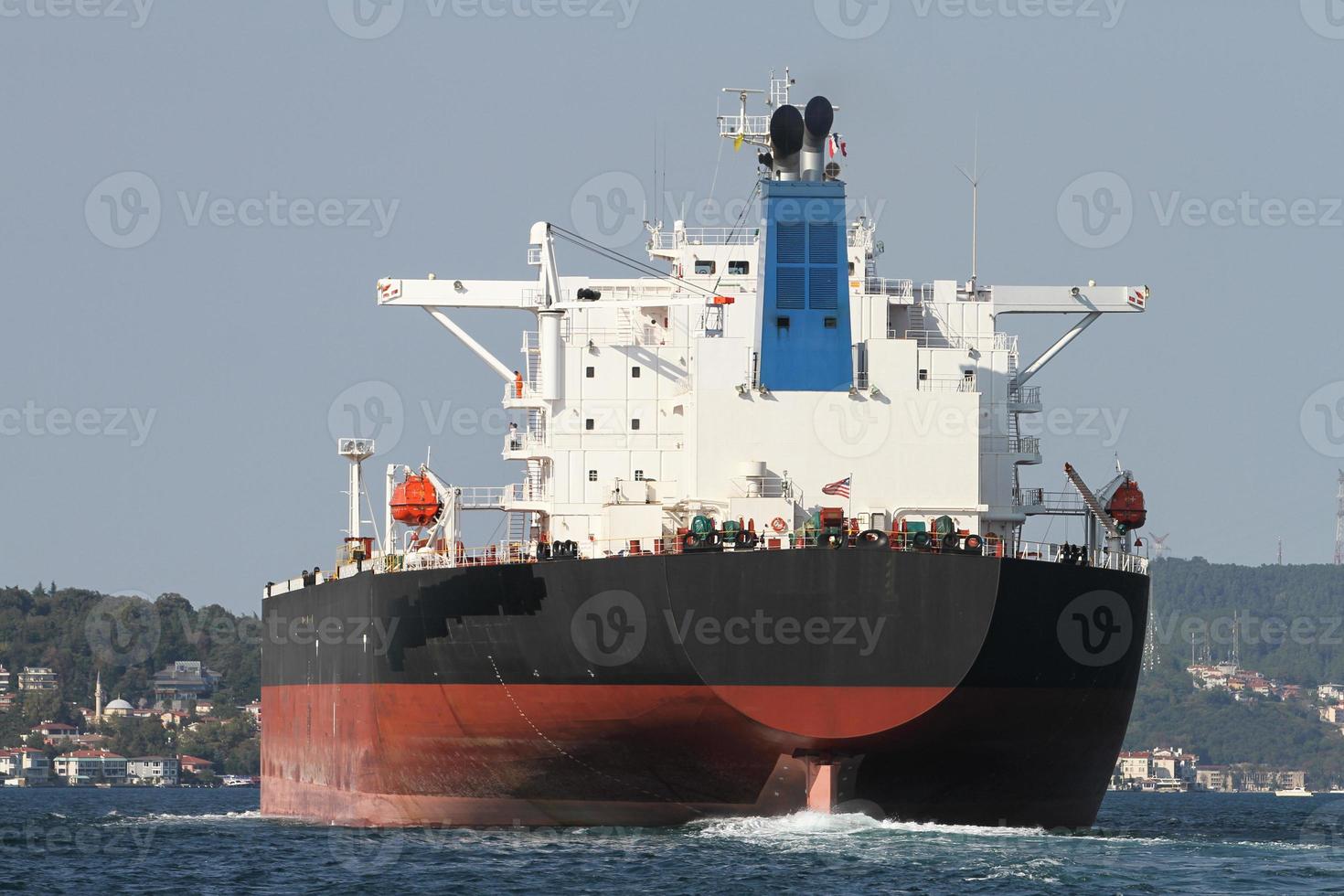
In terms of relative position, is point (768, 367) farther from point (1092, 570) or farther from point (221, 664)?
point (221, 664)

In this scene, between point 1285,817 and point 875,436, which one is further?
point 1285,817

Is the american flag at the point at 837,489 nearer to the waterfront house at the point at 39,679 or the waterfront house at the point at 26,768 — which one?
the waterfront house at the point at 26,768

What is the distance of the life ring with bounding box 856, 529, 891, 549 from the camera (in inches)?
1489

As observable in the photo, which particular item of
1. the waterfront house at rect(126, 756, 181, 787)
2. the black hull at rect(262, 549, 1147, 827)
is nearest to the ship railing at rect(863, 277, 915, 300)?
the black hull at rect(262, 549, 1147, 827)

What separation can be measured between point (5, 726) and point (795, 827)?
123780 millimetres

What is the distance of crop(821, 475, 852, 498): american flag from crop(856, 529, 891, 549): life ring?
11.5ft

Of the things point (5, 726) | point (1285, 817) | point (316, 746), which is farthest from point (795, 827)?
point (5, 726)

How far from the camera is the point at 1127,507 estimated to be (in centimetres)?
4572

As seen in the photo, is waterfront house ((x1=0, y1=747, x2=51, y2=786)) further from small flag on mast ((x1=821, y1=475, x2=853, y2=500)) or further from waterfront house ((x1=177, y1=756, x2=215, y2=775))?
small flag on mast ((x1=821, y1=475, x2=853, y2=500))

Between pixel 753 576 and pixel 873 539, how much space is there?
2.12m

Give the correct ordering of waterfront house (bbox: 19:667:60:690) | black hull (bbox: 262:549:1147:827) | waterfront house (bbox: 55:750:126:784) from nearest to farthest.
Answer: black hull (bbox: 262:549:1147:827) → waterfront house (bbox: 55:750:126:784) → waterfront house (bbox: 19:667:60:690)

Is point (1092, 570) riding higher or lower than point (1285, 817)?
higher

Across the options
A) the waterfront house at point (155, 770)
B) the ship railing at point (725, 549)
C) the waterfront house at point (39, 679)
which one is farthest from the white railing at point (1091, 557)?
the waterfront house at point (39, 679)

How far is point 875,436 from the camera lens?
42125mm
